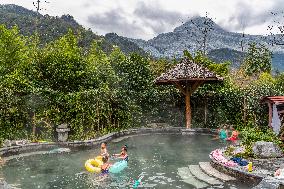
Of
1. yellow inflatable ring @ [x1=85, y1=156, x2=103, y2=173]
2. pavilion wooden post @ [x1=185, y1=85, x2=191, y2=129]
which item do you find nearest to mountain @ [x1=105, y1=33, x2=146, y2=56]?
pavilion wooden post @ [x1=185, y1=85, x2=191, y2=129]

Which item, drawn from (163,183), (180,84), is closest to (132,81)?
(180,84)

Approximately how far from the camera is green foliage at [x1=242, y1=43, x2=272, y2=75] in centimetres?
9069

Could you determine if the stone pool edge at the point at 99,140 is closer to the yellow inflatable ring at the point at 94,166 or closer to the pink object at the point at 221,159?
the yellow inflatable ring at the point at 94,166

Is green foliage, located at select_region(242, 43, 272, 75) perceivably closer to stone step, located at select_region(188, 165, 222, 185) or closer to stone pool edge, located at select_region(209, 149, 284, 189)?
stone step, located at select_region(188, 165, 222, 185)

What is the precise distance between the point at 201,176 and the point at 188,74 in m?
12.4

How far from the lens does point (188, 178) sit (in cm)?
1534

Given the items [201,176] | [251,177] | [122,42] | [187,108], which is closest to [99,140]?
[187,108]

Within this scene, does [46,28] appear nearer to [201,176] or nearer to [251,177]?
[201,176]

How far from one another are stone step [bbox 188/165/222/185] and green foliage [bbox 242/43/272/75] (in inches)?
2943

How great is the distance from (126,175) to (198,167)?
128 inches

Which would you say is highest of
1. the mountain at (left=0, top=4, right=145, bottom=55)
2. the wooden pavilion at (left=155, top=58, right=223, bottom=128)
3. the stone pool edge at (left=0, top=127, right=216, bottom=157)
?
the mountain at (left=0, top=4, right=145, bottom=55)

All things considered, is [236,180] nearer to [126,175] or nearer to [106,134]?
[126,175]

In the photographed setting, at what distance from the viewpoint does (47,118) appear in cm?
2378

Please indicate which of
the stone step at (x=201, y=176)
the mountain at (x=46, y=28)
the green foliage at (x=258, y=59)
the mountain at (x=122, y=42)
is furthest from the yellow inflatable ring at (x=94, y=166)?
the mountain at (x=122, y=42)
